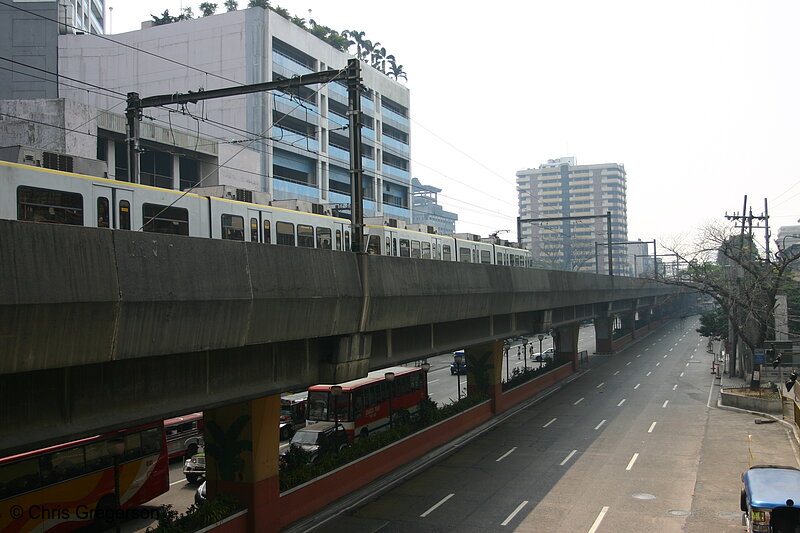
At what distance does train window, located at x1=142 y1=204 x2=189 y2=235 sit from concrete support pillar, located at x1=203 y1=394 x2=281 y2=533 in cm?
522

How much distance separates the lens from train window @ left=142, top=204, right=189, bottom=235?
57.9ft

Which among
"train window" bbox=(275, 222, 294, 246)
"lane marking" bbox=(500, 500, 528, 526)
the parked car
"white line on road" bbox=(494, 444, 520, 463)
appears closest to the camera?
"lane marking" bbox=(500, 500, 528, 526)

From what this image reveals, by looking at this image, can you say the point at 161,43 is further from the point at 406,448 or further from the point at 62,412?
the point at 62,412

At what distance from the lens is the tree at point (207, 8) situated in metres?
68.4

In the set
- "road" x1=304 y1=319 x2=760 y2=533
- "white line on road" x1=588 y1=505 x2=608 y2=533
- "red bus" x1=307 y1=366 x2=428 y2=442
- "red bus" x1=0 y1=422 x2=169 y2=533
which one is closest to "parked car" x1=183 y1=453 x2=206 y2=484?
"red bus" x1=0 y1=422 x2=169 y2=533

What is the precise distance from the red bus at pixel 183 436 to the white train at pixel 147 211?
34.8ft

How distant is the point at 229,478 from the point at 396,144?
2909 inches

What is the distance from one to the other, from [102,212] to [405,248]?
1806 cm

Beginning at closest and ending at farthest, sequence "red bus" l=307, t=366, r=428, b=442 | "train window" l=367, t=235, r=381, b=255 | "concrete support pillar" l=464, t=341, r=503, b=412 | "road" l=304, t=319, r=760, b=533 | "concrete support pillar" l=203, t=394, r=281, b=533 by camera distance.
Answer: "concrete support pillar" l=203, t=394, r=281, b=533 < "road" l=304, t=319, r=760, b=533 < "red bus" l=307, t=366, r=428, b=442 < "train window" l=367, t=235, r=381, b=255 < "concrete support pillar" l=464, t=341, r=503, b=412

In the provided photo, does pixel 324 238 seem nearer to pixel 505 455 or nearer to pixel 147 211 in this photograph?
pixel 147 211

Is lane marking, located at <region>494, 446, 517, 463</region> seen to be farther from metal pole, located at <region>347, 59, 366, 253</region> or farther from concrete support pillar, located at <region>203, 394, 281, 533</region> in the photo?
metal pole, located at <region>347, 59, 366, 253</region>

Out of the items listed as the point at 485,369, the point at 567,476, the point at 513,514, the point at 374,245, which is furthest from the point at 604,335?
the point at 513,514

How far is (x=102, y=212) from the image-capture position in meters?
16.6

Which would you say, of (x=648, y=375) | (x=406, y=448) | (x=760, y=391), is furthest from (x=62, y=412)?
(x=648, y=375)
